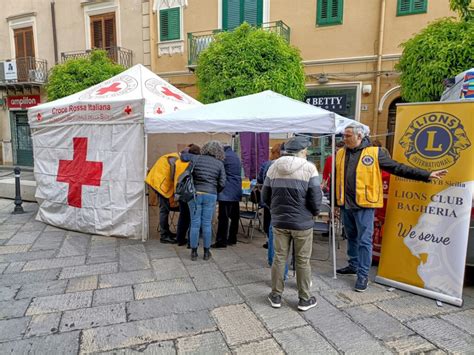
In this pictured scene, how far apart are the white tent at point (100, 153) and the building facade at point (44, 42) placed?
7.96 metres

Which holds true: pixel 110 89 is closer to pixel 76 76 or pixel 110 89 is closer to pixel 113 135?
pixel 113 135

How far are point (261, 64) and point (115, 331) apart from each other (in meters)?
7.45

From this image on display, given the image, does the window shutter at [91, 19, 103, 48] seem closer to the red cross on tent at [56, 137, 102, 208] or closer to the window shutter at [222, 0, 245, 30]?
the window shutter at [222, 0, 245, 30]

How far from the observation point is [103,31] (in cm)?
1387

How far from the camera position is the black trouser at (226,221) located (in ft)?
16.0

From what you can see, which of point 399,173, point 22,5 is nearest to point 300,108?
point 399,173

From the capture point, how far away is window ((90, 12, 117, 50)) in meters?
13.7

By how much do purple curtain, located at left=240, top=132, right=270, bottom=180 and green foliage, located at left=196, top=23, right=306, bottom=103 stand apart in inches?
81.2

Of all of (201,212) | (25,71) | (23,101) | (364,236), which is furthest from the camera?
(23,101)

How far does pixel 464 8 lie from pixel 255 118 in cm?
489

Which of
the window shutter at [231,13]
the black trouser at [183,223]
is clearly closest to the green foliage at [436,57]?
the black trouser at [183,223]

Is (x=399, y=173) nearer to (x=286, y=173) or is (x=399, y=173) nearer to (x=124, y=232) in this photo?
(x=286, y=173)

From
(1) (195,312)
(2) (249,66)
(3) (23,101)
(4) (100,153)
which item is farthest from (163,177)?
(3) (23,101)

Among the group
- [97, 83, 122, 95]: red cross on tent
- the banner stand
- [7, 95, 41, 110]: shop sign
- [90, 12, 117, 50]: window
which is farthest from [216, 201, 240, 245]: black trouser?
[7, 95, 41, 110]: shop sign
